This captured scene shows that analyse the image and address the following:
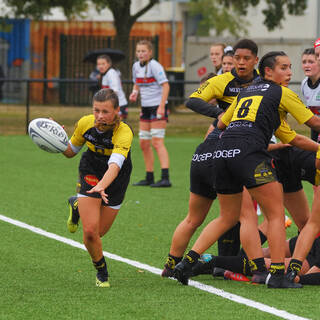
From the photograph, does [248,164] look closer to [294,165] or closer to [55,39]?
[294,165]

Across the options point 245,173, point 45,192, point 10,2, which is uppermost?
point 10,2

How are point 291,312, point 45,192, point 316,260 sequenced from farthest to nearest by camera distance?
1. point 45,192
2. point 316,260
3. point 291,312

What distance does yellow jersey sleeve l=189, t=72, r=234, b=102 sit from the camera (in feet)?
25.8

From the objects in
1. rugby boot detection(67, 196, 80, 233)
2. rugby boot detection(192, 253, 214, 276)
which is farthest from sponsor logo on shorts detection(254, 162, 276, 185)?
rugby boot detection(67, 196, 80, 233)

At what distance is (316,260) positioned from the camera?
7.89 metres

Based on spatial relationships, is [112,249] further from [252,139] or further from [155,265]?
[252,139]

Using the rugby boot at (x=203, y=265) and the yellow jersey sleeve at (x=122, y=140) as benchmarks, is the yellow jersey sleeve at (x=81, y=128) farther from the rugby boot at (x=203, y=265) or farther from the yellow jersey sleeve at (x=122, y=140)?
the rugby boot at (x=203, y=265)

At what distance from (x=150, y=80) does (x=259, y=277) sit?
7.37 meters

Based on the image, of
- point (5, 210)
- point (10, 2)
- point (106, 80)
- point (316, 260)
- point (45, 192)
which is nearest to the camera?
point (316, 260)

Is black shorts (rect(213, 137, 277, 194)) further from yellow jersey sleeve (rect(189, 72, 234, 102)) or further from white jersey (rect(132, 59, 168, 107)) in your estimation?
white jersey (rect(132, 59, 168, 107))

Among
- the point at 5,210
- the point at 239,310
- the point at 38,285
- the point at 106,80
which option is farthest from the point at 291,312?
the point at 106,80

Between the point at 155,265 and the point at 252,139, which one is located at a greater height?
the point at 252,139

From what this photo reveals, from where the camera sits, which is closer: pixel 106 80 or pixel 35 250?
pixel 35 250

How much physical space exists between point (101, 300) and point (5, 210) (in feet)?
16.8
